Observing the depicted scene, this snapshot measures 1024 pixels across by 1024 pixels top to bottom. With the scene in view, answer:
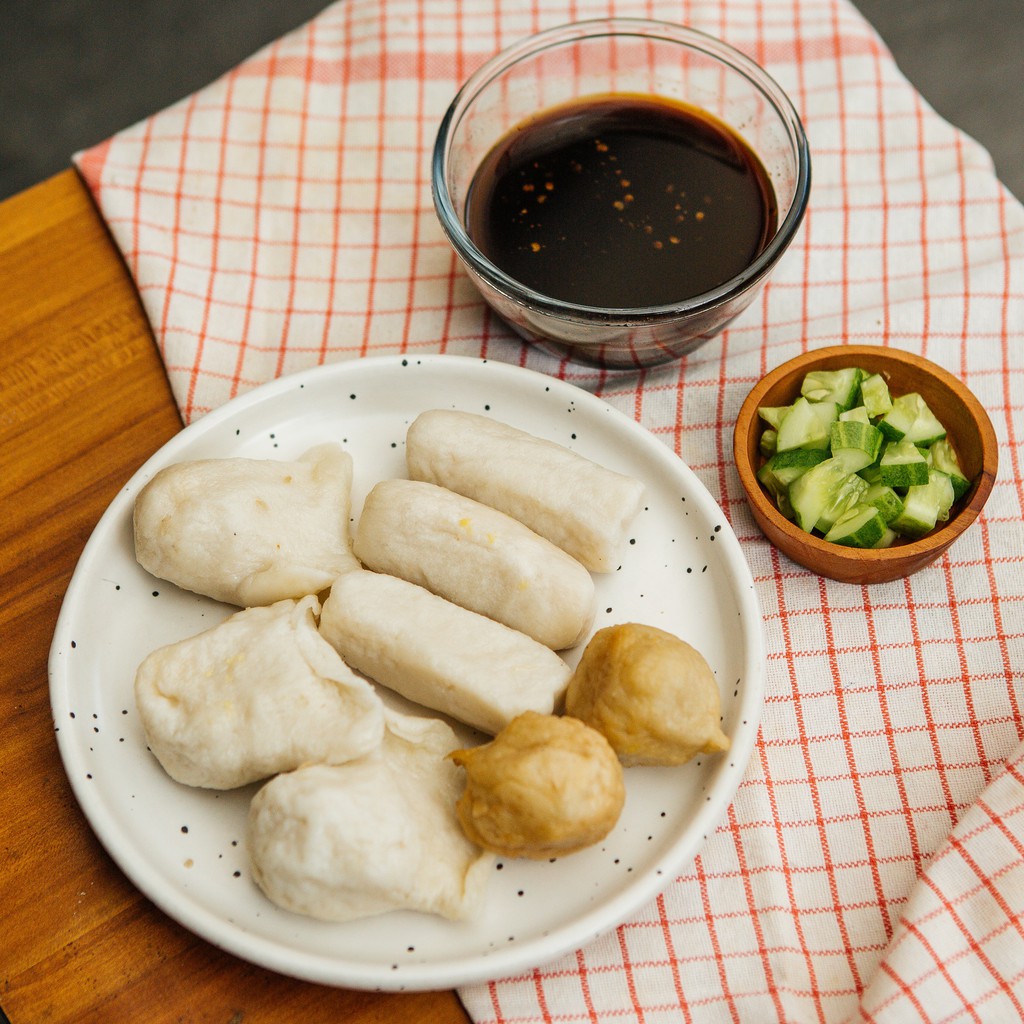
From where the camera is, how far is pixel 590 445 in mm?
2021

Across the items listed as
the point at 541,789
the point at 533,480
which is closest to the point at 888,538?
the point at 533,480

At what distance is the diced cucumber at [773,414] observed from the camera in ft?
6.48

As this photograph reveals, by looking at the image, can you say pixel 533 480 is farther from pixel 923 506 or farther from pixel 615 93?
pixel 615 93

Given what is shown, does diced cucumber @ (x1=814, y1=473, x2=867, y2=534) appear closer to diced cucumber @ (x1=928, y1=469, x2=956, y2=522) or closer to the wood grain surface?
diced cucumber @ (x1=928, y1=469, x2=956, y2=522)

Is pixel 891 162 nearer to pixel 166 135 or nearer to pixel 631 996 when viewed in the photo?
pixel 166 135

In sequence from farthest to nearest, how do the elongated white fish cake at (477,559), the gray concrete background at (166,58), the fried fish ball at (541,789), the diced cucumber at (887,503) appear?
the gray concrete background at (166,58)
the diced cucumber at (887,503)
the elongated white fish cake at (477,559)
the fried fish ball at (541,789)

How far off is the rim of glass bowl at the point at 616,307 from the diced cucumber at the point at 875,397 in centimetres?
29

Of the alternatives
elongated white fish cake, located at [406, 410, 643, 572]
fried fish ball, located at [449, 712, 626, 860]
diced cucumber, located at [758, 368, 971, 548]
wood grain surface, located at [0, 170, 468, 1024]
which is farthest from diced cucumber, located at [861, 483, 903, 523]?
wood grain surface, located at [0, 170, 468, 1024]

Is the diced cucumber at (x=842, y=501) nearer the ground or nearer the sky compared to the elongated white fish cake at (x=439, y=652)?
nearer the ground

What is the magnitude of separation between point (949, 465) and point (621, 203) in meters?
0.80

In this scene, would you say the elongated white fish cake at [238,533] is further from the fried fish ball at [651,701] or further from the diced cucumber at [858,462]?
the diced cucumber at [858,462]

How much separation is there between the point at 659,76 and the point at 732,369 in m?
0.71

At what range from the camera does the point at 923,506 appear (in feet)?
6.11

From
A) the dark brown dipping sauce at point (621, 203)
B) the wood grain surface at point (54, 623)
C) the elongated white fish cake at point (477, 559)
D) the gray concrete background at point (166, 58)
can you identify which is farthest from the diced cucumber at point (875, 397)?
the gray concrete background at point (166, 58)
